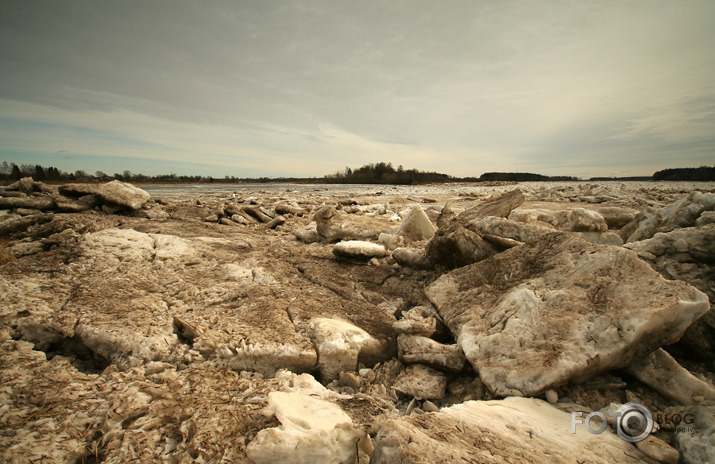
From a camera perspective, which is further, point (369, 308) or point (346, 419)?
point (369, 308)

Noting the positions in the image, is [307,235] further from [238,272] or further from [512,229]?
[512,229]

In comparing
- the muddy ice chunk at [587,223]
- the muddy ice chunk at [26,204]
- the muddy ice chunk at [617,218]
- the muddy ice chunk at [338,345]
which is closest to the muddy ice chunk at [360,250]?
the muddy ice chunk at [338,345]

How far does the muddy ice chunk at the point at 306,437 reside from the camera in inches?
55.4

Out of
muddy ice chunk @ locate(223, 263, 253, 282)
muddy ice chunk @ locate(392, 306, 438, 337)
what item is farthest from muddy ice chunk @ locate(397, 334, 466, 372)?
muddy ice chunk @ locate(223, 263, 253, 282)

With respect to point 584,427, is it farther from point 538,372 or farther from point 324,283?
point 324,283

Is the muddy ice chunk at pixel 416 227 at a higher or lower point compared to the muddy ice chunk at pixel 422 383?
higher

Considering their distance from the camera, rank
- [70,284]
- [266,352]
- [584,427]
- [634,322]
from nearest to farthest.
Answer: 1. [584,427]
2. [634,322]
3. [266,352]
4. [70,284]

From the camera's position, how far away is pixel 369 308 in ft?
10.7

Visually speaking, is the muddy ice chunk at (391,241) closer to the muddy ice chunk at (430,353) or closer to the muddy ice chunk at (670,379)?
the muddy ice chunk at (430,353)

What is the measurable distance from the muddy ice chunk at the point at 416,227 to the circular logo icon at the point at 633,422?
157 inches

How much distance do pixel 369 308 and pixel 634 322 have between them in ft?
7.13

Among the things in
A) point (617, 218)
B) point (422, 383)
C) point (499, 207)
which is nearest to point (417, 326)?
point (422, 383)

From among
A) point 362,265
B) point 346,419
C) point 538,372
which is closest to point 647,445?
point 538,372

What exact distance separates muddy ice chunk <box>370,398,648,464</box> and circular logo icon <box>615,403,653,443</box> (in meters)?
0.06
